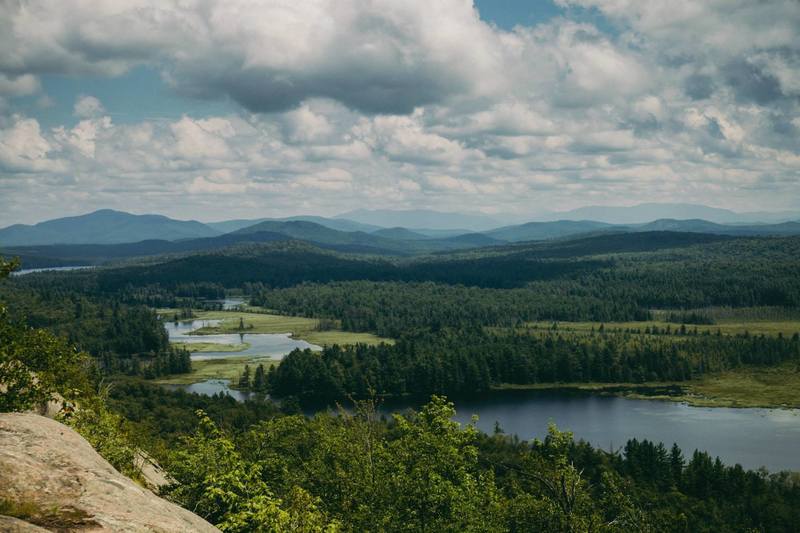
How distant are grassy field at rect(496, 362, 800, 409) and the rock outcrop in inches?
5856

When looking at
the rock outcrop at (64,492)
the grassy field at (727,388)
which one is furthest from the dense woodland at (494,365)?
the rock outcrop at (64,492)

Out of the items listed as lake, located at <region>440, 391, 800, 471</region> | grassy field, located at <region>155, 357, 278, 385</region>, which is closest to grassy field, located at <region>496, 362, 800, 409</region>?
lake, located at <region>440, 391, 800, 471</region>

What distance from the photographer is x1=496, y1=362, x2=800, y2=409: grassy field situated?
14700 centimetres

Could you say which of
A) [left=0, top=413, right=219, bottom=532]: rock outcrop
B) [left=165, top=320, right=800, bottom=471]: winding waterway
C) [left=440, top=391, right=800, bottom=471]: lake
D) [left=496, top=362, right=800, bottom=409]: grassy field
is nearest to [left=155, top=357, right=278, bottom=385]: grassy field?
[left=165, top=320, right=800, bottom=471]: winding waterway

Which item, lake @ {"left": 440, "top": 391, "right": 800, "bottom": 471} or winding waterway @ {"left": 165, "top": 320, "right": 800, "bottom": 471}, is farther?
winding waterway @ {"left": 165, "top": 320, "right": 800, "bottom": 471}

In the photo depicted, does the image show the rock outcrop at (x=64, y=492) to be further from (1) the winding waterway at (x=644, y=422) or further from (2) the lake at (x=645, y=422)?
(2) the lake at (x=645, y=422)

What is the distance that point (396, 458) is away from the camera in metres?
32.0

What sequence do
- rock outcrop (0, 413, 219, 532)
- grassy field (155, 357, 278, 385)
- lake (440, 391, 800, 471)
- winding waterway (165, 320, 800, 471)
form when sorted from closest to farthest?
rock outcrop (0, 413, 219, 532)
lake (440, 391, 800, 471)
winding waterway (165, 320, 800, 471)
grassy field (155, 357, 278, 385)

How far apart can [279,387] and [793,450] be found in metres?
109

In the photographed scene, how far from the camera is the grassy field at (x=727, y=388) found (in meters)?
147

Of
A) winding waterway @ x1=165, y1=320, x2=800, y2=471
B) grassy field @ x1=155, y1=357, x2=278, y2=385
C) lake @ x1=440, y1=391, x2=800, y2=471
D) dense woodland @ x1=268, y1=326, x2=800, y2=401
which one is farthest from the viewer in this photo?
grassy field @ x1=155, y1=357, x2=278, y2=385

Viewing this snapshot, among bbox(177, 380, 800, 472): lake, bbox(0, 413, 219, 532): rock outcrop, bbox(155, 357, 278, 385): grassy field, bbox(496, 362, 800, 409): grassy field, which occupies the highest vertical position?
bbox(0, 413, 219, 532): rock outcrop

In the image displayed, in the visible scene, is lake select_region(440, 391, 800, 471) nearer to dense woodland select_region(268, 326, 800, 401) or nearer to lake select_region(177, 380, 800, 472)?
lake select_region(177, 380, 800, 472)

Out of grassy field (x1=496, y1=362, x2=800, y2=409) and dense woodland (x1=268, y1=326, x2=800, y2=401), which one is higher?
dense woodland (x1=268, y1=326, x2=800, y2=401)
